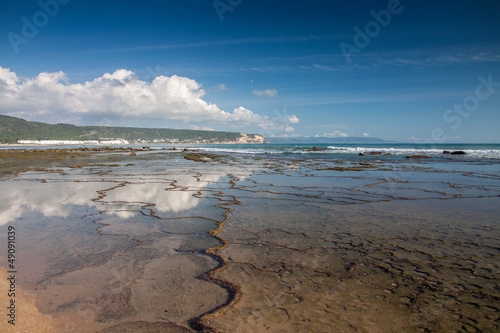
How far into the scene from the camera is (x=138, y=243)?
5.15 m

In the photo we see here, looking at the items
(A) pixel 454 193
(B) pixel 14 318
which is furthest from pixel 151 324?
(A) pixel 454 193

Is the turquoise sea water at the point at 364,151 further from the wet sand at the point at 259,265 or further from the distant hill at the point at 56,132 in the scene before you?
the distant hill at the point at 56,132

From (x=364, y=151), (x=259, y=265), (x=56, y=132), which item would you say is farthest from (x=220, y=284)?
(x=56, y=132)

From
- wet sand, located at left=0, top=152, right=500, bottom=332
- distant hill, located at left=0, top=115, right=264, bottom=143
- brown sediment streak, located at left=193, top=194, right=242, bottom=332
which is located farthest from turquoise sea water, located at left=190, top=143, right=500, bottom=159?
distant hill, located at left=0, top=115, right=264, bottom=143

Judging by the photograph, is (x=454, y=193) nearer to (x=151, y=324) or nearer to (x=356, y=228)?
(x=356, y=228)

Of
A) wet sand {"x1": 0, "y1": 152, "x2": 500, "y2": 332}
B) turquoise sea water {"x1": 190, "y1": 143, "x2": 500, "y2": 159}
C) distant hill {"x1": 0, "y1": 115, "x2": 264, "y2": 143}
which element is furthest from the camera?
distant hill {"x1": 0, "y1": 115, "x2": 264, "y2": 143}

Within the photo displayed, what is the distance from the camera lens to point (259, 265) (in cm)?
423

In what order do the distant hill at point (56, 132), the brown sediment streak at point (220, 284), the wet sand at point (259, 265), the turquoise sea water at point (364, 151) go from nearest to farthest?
the brown sediment streak at point (220, 284)
the wet sand at point (259, 265)
the turquoise sea water at point (364, 151)
the distant hill at point (56, 132)

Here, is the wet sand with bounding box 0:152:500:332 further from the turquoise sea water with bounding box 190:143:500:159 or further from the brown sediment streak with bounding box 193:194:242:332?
the turquoise sea water with bounding box 190:143:500:159

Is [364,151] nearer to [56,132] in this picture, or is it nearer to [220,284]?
[220,284]

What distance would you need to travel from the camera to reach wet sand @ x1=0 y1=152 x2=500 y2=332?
297 centimetres

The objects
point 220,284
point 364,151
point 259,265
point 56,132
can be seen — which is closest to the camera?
point 220,284

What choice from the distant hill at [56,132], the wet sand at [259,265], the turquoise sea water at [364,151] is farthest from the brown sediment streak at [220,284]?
the distant hill at [56,132]

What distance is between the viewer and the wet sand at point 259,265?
2.97 metres
